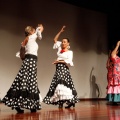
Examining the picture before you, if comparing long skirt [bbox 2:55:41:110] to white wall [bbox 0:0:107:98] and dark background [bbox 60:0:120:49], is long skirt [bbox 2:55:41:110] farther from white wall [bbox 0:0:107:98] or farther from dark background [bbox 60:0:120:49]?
dark background [bbox 60:0:120:49]

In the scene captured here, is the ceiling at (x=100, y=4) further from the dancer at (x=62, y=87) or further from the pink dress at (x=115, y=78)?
the dancer at (x=62, y=87)

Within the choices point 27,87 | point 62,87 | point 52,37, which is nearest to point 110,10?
point 52,37

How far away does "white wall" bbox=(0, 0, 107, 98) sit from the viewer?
5.88 metres

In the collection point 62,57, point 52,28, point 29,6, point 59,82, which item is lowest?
point 59,82

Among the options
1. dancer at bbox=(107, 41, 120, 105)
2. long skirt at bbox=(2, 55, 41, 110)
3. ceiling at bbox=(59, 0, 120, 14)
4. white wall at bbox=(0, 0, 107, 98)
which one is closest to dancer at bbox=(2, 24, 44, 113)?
long skirt at bbox=(2, 55, 41, 110)

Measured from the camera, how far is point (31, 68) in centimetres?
329

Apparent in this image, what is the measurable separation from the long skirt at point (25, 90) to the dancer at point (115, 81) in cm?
229

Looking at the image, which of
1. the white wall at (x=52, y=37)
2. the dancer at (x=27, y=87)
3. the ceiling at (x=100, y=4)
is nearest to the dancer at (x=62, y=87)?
the dancer at (x=27, y=87)

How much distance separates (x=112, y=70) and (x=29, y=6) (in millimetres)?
2421

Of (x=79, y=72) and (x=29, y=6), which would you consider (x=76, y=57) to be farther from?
(x=29, y=6)

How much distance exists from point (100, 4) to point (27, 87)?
4.68 m

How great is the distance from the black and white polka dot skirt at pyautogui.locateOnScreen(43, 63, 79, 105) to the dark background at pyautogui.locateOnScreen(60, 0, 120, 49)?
122 inches

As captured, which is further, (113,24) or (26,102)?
(113,24)

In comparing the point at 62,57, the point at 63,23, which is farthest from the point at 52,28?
the point at 62,57
